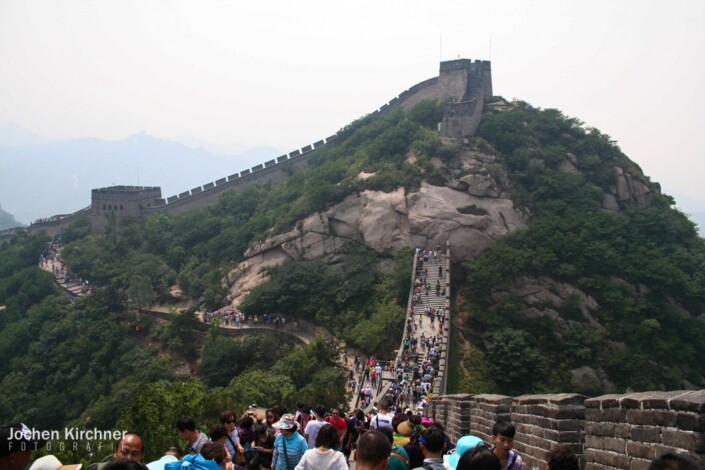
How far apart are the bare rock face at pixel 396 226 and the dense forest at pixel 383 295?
74 centimetres

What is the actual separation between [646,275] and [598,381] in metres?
7.37

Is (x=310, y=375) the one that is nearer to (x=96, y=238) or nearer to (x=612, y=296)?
(x=612, y=296)

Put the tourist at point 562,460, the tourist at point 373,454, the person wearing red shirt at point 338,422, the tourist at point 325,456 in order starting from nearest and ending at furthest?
1. the tourist at point 373,454
2. the tourist at point 562,460
3. the tourist at point 325,456
4. the person wearing red shirt at point 338,422

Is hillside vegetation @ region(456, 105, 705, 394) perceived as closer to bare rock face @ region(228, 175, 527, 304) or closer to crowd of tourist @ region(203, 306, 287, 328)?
bare rock face @ region(228, 175, 527, 304)

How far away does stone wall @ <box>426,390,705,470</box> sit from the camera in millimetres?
4537

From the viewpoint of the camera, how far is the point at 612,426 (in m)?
5.55

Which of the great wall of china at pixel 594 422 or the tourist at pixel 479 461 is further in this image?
the great wall of china at pixel 594 422

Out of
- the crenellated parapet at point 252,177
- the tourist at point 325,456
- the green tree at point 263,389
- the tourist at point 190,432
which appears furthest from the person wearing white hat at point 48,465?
the crenellated parapet at point 252,177

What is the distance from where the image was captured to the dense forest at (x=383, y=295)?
2766 cm

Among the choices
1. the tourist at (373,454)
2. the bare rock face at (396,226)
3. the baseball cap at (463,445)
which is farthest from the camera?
the bare rock face at (396,226)

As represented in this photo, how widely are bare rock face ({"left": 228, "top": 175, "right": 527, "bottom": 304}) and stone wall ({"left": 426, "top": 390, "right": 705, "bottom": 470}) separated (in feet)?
78.2

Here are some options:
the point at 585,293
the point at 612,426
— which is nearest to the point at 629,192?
the point at 585,293

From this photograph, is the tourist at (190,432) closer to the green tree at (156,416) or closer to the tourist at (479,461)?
the tourist at (479,461)

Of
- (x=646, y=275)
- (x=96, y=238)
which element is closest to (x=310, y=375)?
(x=646, y=275)
